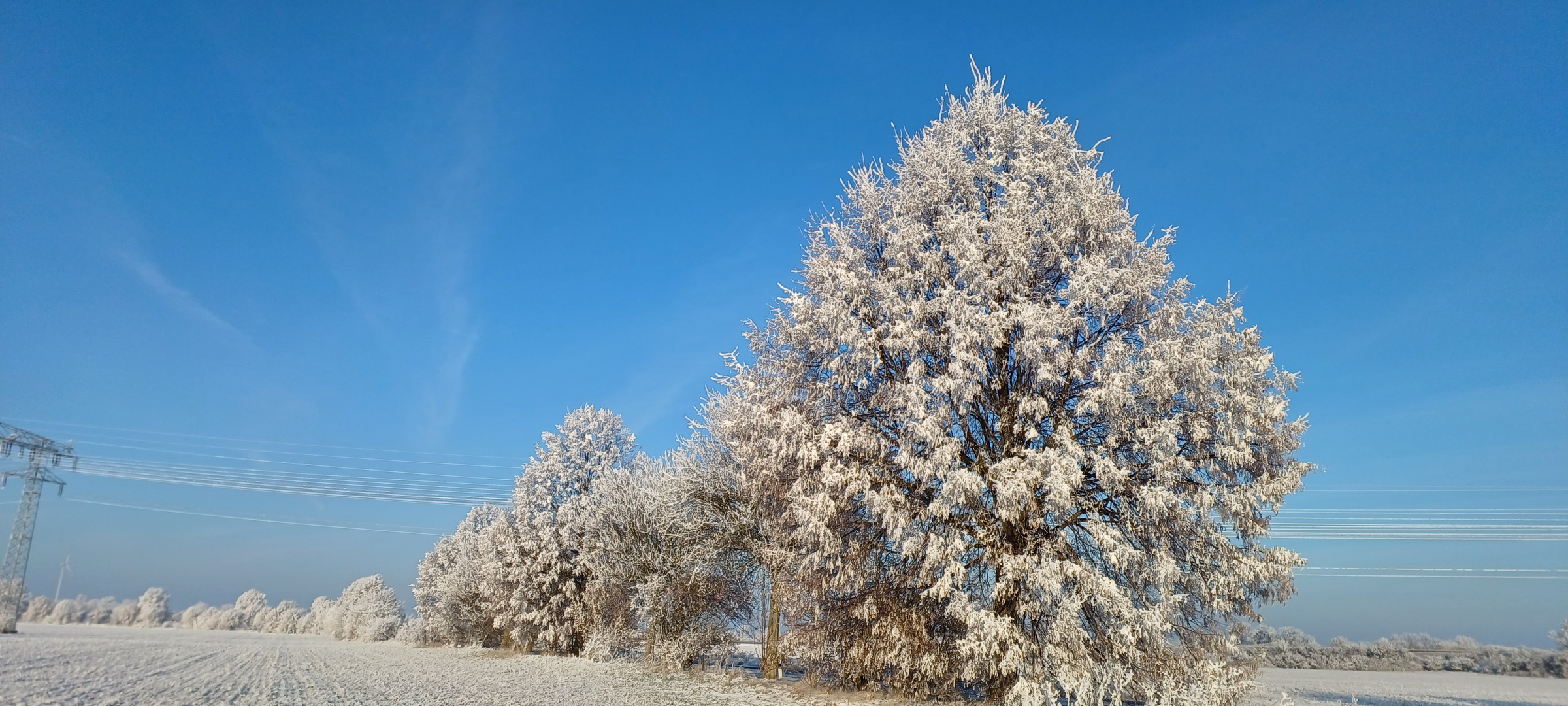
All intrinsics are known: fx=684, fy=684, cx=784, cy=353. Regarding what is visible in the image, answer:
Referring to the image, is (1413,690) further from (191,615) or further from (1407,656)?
(191,615)

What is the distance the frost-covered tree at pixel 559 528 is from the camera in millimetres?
30922

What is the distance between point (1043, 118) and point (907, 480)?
829 cm

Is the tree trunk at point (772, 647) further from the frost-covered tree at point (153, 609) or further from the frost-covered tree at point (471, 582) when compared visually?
the frost-covered tree at point (153, 609)

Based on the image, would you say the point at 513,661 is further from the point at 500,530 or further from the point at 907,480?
the point at 907,480

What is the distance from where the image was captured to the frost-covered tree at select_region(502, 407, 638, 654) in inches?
1217

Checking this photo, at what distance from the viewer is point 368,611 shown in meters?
68.5

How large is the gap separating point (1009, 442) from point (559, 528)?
24.7 m

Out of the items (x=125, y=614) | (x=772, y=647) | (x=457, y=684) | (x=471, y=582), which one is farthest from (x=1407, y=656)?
(x=125, y=614)

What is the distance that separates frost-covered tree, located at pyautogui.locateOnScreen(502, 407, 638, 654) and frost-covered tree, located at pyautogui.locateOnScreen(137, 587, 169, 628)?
9681 cm

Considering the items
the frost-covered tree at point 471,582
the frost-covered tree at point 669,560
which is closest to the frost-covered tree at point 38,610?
the frost-covered tree at point 471,582

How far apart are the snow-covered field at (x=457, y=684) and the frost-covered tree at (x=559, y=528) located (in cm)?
244

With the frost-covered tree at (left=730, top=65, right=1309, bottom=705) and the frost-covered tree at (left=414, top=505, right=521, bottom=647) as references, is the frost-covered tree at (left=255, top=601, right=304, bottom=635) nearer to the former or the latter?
the frost-covered tree at (left=414, top=505, right=521, bottom=647)

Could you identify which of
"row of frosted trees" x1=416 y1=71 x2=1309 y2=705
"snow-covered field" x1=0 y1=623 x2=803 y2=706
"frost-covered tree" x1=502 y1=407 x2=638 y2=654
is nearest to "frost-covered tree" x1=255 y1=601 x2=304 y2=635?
"snow-covered field" x1=0 y1=623 x2=803 y2=706

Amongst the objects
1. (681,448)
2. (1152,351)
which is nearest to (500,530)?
(681,448)
